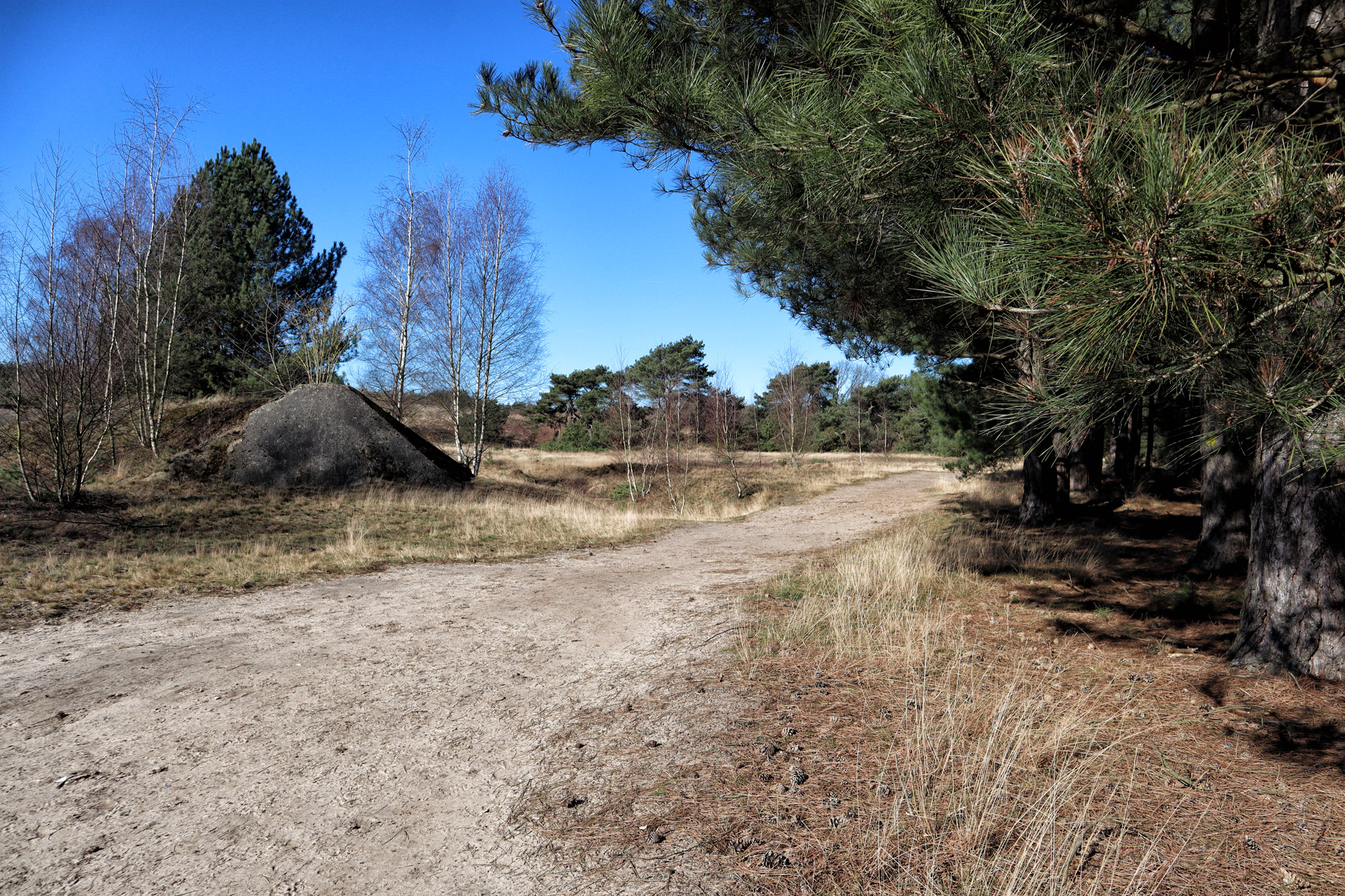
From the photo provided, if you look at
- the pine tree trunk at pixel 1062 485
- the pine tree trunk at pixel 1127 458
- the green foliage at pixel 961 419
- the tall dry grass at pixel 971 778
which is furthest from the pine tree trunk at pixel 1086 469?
the tall dry grass at pixel 971 778

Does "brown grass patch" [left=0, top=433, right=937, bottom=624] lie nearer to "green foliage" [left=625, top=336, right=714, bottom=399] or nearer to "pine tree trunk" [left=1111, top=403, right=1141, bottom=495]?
"pine tree trunk" [left=1111, top=403, right=1141, bottom=495]

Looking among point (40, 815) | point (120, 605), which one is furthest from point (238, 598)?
point (40, 815)

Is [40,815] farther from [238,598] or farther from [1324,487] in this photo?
[1324,487]

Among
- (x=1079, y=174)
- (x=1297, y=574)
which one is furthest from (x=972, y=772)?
(x=1297, y=574)

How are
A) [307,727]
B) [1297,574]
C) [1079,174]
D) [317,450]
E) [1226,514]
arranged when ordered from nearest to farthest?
[1079,174], [307,727], [1297,574], [1226,514], [317,450]

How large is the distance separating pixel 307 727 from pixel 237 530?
704cm

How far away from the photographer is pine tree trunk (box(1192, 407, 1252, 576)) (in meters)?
5.72

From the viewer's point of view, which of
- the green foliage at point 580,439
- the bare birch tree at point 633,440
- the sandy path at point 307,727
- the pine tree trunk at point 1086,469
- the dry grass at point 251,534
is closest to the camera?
the sandy path at point 307,727

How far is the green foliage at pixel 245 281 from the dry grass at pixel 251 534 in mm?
6756

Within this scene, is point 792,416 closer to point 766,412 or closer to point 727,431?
point 727,431

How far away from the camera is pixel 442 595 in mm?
5961

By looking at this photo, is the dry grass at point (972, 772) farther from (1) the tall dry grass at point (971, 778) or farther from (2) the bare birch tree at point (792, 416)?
(2) the bare birch tree at point (792, 416)

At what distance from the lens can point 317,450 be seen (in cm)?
1255

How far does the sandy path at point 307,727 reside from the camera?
2.17 m
